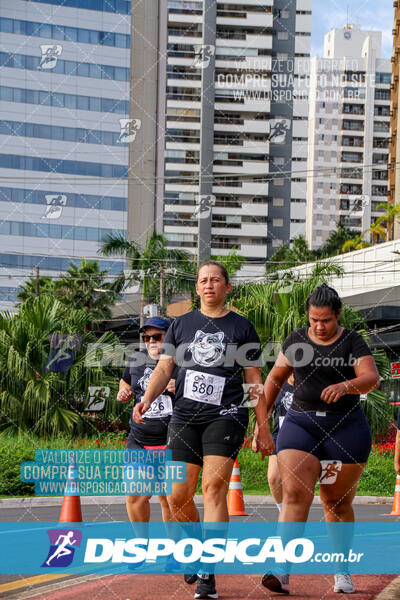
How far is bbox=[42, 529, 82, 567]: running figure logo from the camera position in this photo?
262 inches

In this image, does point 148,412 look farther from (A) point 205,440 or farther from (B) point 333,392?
(B) point 333,392

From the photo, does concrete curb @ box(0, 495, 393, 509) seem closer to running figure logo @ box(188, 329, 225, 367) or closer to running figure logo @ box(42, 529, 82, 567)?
running figure logo @ box(42, 529, 82, 567)

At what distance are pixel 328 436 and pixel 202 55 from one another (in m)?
108

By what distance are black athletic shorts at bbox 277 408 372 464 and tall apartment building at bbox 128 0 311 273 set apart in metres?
100

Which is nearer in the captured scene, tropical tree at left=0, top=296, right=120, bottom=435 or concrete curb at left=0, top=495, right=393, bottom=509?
concrete curb at left=0, top=495, right=393, bottom=509

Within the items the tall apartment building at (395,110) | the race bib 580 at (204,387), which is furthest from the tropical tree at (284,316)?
the tall apartment building at (395,110)

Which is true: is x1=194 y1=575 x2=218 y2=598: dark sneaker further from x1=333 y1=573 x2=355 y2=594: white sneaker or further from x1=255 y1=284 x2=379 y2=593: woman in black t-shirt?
x1=333 y1=573 x2=355 y2=594: white sneaker

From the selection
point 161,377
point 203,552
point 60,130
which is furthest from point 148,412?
point 60,130

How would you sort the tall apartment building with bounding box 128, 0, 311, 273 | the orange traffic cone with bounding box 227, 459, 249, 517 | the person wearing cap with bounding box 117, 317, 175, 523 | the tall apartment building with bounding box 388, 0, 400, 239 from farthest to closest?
the tall apartment building with bounding box 128, 0, 311, 273 < the tall apartment building with bounding box 388, 0, 400, 239 < the orange traffic cone with bounding box 227, 459, 249, 517 < the person wearing cap with bounding box 117, 317, 175, 523

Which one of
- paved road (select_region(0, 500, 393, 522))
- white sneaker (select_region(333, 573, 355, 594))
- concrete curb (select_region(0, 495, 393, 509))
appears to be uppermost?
white sneaker (select_region(333, 573, 355, 594))

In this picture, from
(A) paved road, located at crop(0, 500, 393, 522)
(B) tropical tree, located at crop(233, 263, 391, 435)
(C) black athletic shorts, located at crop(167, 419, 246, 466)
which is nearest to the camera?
(C) black athletic shorts, located at crop(167, 419, 246, 466)

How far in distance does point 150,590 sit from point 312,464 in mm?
1127

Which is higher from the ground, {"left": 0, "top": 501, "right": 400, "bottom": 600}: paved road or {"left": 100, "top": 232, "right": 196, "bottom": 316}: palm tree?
{"left": 100, "top": 232, "right": 196, "bottom": 316}: palm tree

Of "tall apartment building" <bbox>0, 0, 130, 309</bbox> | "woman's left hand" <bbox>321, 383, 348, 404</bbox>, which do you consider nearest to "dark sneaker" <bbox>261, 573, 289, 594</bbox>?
"woman's left hand" <bbox>321, 383, 348, 404</bbox>
